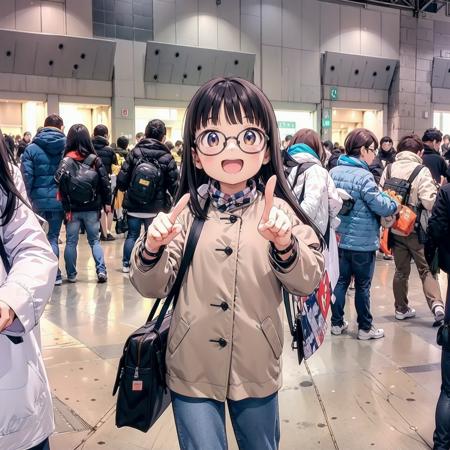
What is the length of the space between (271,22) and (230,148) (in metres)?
16.7

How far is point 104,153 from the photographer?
29.8 feet

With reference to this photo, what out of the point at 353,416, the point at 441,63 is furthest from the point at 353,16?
the point at 353,416

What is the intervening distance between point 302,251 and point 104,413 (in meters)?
2.13

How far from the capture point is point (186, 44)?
16297 mm

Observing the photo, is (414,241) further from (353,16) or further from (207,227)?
(353,16)

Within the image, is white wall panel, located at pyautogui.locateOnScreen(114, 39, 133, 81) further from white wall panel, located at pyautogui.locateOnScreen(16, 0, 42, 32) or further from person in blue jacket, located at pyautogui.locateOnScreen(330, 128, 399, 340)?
person in blue jacket, located at pyautogui.locateOnScreen(330, 128, 399, 340)

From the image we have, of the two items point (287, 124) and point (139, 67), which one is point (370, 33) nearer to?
point (287, 124)

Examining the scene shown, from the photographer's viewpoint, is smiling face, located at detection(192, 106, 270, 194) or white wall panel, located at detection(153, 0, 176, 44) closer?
smiling face, located at detection(192, 106, 270, 194)

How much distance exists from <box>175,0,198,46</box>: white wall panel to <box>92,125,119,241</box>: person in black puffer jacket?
7.89m

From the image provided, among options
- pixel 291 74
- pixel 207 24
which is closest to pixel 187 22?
pixel 207 24

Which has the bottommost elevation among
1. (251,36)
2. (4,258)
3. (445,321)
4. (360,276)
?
(360,276)

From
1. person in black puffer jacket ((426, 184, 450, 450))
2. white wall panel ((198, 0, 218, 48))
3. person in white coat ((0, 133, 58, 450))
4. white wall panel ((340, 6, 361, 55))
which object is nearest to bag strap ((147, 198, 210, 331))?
person in white coat ((0, 133, 58, 450))

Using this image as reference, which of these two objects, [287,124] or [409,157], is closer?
[409,157]

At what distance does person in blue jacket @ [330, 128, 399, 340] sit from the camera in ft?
15.3
